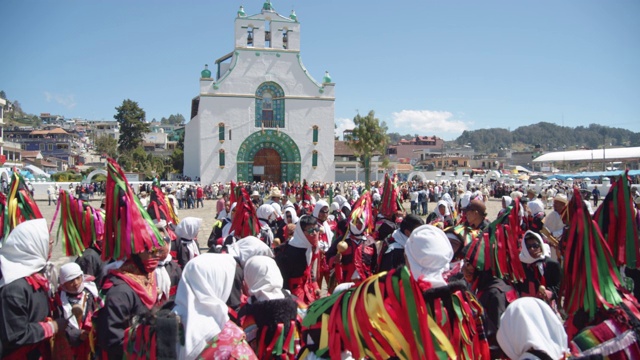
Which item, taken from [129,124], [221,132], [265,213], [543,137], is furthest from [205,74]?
[543,137]

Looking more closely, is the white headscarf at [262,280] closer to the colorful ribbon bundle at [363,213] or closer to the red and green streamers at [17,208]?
the red and green streamers at [17,208]

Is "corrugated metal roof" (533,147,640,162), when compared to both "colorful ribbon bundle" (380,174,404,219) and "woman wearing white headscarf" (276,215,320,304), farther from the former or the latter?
"woman wearing white headscarf" (276,215,320,304)

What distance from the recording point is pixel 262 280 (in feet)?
9.97

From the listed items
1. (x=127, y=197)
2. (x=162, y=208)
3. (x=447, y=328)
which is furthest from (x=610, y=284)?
(x=162, y=208)

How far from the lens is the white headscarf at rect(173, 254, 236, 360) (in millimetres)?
2467

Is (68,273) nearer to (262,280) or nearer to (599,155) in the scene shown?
(262,280)

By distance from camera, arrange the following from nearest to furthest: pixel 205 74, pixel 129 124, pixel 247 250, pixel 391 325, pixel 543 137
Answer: pixel 391 325, pixel 247 250, pixel 205 74, pixel 129 124, pixel 543 137

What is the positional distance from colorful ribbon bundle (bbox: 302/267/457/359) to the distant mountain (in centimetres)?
17223

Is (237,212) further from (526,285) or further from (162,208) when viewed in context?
(526,285)

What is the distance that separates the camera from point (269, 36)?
132ft

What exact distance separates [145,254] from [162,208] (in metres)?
3.51

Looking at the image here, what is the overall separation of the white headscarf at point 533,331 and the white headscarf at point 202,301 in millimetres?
1504

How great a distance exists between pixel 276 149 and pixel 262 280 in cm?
3753

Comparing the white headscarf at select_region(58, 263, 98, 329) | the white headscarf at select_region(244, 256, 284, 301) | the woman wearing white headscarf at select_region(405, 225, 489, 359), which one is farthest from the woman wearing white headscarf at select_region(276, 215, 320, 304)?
the woman wearing white headscarf at select_region(405, 225, 489, 359)
